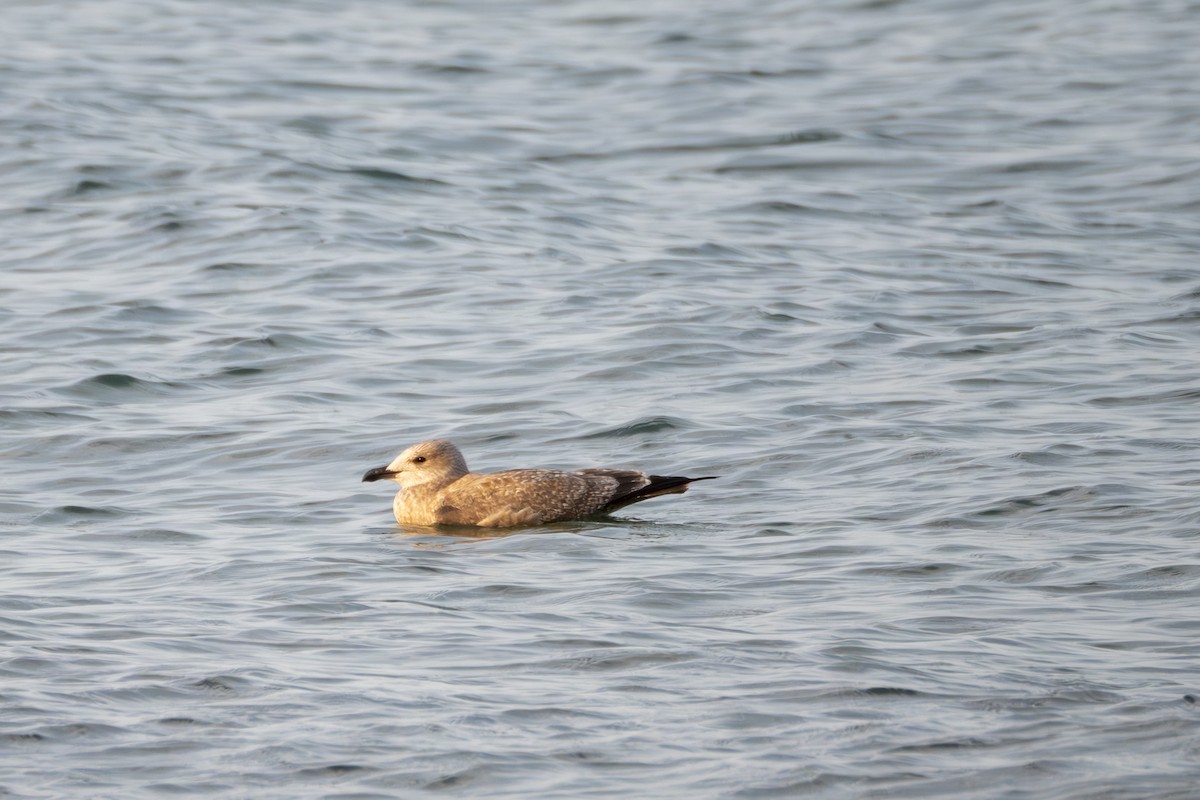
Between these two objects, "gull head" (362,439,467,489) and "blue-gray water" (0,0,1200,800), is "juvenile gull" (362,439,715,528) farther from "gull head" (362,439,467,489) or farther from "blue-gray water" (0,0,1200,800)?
"blue-gray water" (0,0,1200,800)

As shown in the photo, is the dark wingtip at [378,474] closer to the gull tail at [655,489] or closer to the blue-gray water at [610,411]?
the blue-gray water at [610,411]

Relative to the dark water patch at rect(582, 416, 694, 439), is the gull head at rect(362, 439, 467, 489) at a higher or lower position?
higher

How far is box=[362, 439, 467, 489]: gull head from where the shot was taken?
10.6m

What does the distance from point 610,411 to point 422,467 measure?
202 centimetres

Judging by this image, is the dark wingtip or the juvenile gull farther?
the dark wingtip

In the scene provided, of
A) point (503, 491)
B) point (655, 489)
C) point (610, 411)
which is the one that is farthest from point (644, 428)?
point (503, 491)

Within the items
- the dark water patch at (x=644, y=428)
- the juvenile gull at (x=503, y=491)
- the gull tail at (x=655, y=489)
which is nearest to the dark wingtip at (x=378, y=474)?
the juvenile gull at (x=503, y=491)

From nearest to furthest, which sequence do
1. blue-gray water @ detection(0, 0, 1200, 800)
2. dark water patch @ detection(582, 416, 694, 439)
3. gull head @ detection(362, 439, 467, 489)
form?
blue-gray water @ detection(0, 0, 1200, 800), gull head @ detection(362, 439, 467, 489), dark water patch @ detection(582, 416, 694, 439)

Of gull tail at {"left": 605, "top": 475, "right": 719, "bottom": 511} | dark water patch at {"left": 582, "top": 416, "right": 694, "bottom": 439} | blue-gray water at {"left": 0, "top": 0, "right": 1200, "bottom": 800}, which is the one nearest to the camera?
blue-gray water at {"left": 0, "top": 0, "right": 1200, "bottom": 800}

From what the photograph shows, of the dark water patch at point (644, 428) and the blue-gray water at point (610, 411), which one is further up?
the blue-gray water at point (610, 411)

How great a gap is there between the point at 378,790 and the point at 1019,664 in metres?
2.64

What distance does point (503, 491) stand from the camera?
1042 cm

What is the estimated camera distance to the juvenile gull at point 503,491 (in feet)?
33.8

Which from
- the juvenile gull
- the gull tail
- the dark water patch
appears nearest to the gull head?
the juvenile gull
